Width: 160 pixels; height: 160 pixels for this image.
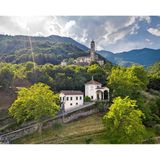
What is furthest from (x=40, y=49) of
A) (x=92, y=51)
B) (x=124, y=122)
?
(x=124, y=122)

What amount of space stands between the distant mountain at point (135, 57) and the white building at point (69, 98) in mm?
993

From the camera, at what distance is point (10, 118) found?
9766 millimetres

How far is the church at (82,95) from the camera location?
9.88 meters

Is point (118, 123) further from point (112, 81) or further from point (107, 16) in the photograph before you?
point (107, 16)

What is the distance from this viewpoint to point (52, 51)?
10133 millimetres

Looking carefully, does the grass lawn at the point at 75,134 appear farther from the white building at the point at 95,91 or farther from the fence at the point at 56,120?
the white building at the point at 95,91

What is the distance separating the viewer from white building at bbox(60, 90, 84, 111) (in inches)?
389

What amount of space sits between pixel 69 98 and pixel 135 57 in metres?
1.61

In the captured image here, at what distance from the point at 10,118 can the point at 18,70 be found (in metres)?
0.97

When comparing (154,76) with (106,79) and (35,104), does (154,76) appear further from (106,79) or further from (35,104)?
(35,104)

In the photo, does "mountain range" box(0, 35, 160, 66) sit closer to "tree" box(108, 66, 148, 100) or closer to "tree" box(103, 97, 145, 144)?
"tree" box(108, 66, 148, 100)

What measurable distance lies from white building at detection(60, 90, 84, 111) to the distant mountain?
3.26ft

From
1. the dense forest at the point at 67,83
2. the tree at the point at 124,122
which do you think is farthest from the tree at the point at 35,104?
the tree at the point at 124,122
